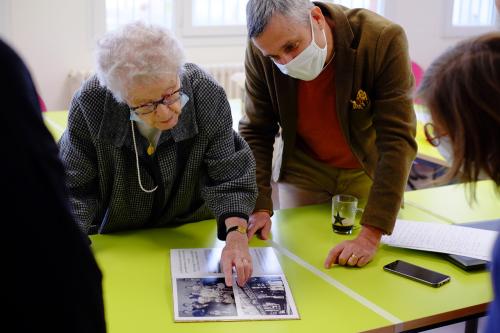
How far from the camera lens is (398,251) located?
195 centimetres

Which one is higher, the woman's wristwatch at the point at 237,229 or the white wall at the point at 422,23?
the white wall at the point at 422,23

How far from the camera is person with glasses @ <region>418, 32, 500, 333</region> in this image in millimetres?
1124

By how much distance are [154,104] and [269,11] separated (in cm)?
40

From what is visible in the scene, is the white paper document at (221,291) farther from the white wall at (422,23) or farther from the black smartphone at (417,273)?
the white wall at (422,23)

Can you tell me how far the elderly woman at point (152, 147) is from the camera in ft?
5.58

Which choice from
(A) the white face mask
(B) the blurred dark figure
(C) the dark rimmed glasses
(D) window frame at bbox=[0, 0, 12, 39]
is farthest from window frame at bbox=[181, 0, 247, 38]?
(B) the blurred dark figure

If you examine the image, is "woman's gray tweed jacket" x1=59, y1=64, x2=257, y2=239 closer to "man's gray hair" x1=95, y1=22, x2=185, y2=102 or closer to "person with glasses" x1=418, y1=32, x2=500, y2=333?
"man's gray hair" x1=95, y1=22, x2=185, y2=102

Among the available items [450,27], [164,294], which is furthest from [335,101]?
[450,27]

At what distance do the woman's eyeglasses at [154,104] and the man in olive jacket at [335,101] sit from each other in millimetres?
299

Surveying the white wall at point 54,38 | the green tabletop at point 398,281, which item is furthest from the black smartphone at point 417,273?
the white wall at point 54,38

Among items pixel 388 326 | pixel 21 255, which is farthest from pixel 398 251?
pixel 21 255

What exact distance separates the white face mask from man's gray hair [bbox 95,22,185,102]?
1.28 feet

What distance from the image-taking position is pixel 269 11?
1824 millimetres

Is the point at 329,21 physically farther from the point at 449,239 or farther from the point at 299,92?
the point at 449,239
